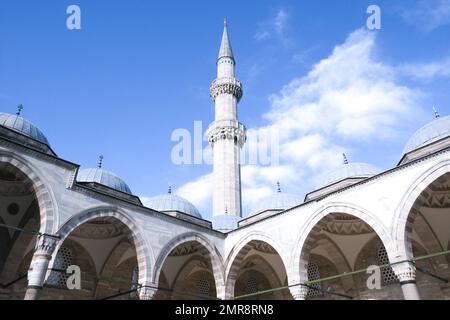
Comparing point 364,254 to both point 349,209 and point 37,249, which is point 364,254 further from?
point 37,249

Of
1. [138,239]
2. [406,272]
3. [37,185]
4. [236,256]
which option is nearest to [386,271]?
[406,272]

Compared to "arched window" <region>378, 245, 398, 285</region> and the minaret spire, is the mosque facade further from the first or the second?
the minaret spire

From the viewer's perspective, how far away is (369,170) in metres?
16.2

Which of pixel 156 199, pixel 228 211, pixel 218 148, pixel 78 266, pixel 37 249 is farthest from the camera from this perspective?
pixel 218 148

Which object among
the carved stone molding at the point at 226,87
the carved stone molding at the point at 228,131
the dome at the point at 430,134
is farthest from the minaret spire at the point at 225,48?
the dome at the point at 430,134

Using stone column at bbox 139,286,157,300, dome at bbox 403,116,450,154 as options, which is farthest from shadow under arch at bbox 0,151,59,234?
dome at bbox 403,116,450,154

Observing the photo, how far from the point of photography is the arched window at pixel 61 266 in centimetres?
1348

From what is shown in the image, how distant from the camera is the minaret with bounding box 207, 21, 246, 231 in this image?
2139 centimetres

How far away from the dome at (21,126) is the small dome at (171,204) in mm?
5795

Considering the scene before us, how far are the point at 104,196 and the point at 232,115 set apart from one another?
14253 millimetres

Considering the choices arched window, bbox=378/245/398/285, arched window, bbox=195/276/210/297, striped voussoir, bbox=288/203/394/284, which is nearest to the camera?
striped voussoir, bbox=288/203/394/284

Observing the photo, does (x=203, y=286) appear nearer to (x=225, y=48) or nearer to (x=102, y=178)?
(x=102, y=178)

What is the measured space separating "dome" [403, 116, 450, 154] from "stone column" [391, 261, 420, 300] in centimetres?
614
